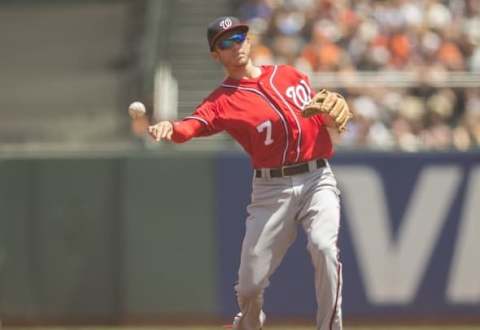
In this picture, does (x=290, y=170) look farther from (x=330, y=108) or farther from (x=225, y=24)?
(x=225, y=24)

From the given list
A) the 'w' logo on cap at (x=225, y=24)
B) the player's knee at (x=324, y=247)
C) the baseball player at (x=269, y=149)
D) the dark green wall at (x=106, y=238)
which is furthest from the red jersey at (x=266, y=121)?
the dark green wall at (x=106, y=238)

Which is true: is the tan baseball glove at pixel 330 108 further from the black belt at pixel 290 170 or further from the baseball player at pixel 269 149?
the black belt at pixel 290 170

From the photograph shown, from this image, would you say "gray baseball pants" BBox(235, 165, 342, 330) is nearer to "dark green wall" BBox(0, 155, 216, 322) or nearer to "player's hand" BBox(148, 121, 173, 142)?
"player's hand" BBox(148, 121, 173, 142)

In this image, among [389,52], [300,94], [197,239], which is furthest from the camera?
[389,52]

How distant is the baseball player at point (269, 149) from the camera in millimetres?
8875

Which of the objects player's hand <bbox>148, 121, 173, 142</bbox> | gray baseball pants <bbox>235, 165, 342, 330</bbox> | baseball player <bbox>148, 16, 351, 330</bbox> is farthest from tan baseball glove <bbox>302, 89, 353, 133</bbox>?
player's hand <bbox>148, 121, 173, 142</bbox>

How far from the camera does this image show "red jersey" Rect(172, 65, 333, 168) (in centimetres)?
890

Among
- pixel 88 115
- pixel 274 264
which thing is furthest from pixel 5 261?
pixel 274 264

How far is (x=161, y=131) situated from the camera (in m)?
8.53

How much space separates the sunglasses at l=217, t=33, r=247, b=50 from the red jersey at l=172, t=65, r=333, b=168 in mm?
330

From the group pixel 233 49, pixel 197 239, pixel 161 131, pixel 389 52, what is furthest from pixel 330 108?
pixel 389 52

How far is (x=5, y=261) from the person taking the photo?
13570 millimetres

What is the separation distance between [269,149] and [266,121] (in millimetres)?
215

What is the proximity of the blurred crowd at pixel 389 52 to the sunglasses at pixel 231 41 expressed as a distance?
5.16 metres
